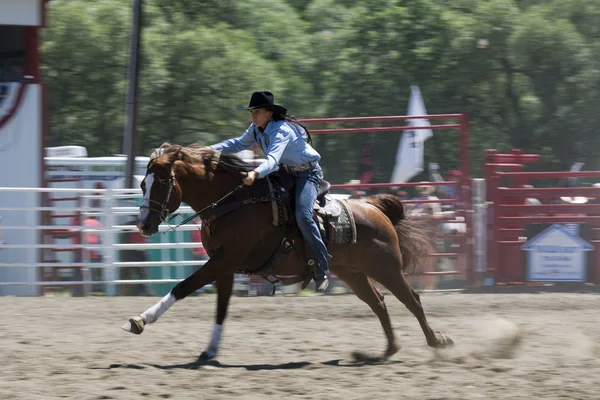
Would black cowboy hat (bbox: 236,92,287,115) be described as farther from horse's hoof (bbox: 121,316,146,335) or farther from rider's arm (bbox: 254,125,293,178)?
horse's hoof (bbox: 121,316,146,335)

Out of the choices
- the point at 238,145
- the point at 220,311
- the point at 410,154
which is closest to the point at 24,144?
the point at 410,154

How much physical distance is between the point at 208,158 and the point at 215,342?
4.51 feet

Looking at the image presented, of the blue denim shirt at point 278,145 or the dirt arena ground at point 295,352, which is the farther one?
the blue denim shirt at point 278,145

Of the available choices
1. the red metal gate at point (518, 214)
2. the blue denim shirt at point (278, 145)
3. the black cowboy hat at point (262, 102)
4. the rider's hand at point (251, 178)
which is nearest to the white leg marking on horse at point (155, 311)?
the rider's hand at point (251, 178)

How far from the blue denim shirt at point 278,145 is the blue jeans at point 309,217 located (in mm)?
137

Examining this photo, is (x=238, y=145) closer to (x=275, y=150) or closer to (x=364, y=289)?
(x=275, y=150)

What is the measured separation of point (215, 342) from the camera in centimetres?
696

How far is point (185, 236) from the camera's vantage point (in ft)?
40.3

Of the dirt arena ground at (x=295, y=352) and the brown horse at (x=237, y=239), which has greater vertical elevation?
the brown horse at (x=237, y=239)

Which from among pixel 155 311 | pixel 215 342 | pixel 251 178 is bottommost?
pixel 215 342

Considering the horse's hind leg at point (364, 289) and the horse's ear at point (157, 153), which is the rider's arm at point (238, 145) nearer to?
the horse's ear at point (157, 153)

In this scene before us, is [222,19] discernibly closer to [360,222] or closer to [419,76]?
[419,76]

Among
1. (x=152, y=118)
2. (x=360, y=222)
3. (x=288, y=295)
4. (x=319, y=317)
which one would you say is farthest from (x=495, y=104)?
(x=360, y=222)

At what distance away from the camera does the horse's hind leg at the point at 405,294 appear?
287 inches
